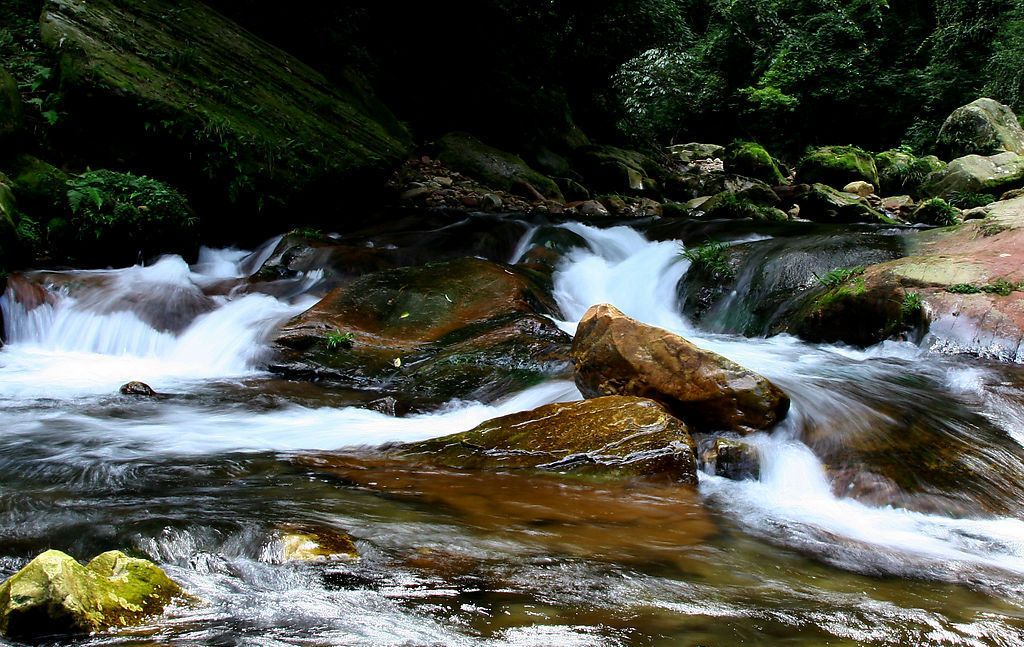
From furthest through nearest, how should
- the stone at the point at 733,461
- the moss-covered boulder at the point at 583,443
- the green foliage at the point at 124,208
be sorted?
the green foliage at the point at 124,208 → the stone at the point at 733,461 → the moss-covered boulder at the point at 583,443

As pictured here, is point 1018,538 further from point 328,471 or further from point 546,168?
point 546,168

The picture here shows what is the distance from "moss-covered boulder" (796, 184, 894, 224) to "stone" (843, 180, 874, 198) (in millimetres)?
2255

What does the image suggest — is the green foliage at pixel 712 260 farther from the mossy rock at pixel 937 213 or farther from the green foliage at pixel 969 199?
the green foliage at pixel 969 199

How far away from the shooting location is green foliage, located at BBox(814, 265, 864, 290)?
8422 millimetres

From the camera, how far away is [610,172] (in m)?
18.5

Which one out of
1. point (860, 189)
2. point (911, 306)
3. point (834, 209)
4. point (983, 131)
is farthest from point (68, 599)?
point (983, 131)

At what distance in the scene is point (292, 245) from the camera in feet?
34.1

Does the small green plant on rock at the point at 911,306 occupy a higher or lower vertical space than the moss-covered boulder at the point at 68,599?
higher

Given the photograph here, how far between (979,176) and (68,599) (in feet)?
58.1

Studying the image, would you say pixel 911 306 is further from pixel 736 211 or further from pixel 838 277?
pixel 736 211

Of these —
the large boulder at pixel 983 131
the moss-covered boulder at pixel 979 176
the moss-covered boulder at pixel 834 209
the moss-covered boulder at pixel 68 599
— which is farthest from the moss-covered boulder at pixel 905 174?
the moss-covered boulder at pixel 68 599

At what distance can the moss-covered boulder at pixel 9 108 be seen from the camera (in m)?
9.20

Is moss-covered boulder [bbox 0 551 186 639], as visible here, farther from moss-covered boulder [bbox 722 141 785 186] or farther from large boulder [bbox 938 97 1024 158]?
large boulder [bbox 938 97 1024 158]

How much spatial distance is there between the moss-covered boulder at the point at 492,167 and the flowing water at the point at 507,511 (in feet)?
28.4
